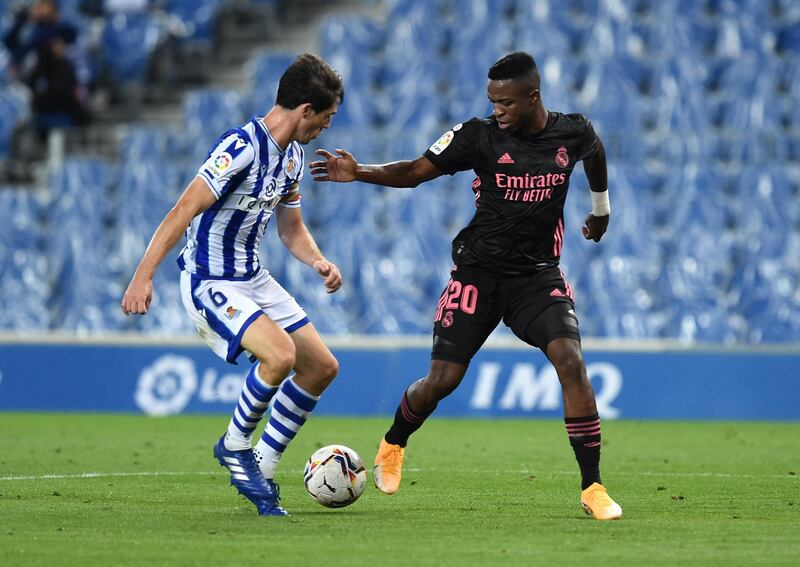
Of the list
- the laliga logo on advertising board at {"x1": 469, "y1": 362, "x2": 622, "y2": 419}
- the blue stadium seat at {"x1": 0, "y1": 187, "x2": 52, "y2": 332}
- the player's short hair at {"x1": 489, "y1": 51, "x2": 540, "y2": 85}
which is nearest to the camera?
the player's short hair at {"x1": 489, "y1": 51, "x2": 540, "y2": 85}

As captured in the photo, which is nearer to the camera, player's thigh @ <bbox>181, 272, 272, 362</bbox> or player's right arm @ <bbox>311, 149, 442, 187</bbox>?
player's thigh @ <bbox>181, 272, 272, 362</bbox>

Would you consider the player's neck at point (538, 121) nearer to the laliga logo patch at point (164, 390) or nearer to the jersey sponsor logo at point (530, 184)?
the jersey sponsor logo at point (530, 184)

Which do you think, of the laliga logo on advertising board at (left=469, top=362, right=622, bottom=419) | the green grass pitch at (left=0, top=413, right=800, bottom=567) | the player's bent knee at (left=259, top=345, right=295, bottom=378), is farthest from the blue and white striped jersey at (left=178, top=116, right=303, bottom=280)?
the laliga logo on advertising board at (left=469, top=362, right=622, bottom=419)

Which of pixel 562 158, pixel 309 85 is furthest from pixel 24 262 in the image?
pixel 562 158

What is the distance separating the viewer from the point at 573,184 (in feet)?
56.0

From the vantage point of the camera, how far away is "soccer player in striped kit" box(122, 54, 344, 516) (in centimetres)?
716

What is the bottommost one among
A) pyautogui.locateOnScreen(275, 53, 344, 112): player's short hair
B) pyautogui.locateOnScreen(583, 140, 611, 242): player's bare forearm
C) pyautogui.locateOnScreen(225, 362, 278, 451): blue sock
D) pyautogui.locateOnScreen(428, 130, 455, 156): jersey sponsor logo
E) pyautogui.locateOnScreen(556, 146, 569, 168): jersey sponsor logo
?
pyautogui.locateOnScreen(225, 362, 278, 451): blue sock

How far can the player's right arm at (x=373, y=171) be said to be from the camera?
304 inches

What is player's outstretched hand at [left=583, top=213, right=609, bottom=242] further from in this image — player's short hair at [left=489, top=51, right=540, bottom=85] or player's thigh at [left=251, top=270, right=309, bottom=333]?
player's thigh at [left=251, top=270, right=309, bottom=333]

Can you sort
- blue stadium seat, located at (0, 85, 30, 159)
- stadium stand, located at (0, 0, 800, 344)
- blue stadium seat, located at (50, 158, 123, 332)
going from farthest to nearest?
1. blue stadium seat, located at (0, 85, 30, 159)
2. blue stadium seat, located at (50, 158, 123, 332)
3. stadium stand, located at (0, 0, 800, 344)

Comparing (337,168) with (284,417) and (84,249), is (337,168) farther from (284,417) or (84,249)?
(84,249)

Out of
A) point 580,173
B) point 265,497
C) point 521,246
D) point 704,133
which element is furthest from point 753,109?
point 265,497

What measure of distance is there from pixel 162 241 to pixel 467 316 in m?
1.83

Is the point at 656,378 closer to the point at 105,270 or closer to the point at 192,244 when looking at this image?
the point at 105,270
